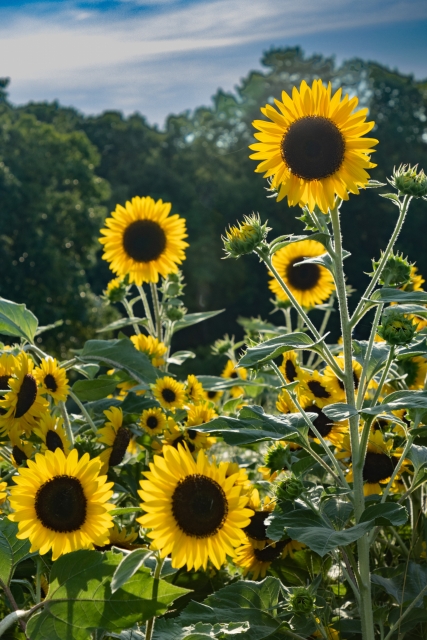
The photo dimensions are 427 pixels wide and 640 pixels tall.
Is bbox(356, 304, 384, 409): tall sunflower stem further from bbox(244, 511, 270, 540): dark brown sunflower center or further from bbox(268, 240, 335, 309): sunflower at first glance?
bbox(268, 240, 335, 309): sunflower

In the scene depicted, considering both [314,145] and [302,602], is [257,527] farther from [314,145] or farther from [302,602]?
[314,145]

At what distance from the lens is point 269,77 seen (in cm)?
3244

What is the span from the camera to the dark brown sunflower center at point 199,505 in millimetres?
1275

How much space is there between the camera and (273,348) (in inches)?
61.2

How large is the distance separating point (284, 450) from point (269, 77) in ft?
106

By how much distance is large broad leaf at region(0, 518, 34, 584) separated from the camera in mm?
1435

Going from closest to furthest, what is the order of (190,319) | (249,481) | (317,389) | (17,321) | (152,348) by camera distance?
(249,481) → (17,321) → (317,389) → (152,348) → (190,319)

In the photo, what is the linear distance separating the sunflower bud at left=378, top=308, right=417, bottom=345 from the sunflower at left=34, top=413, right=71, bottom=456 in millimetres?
706

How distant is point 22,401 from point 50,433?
0.10m

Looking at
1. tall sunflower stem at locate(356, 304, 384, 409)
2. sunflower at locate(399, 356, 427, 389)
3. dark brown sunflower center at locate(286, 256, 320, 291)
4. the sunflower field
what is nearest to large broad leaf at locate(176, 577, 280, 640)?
the sunflower field

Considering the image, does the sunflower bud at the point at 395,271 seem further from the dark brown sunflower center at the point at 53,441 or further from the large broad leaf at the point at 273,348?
the dark brown sunflower center at the point at 53,441

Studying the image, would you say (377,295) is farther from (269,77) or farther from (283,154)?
(269,77)

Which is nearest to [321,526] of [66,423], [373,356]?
[373,356]

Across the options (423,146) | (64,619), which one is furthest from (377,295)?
(423,146)
